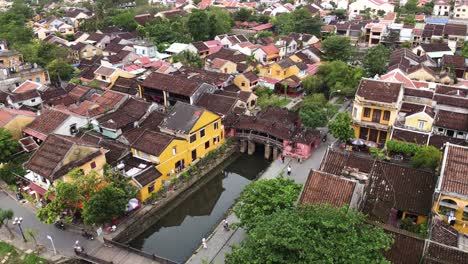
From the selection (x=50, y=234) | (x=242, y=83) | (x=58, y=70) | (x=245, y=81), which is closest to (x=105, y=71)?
(x=58, y=70)

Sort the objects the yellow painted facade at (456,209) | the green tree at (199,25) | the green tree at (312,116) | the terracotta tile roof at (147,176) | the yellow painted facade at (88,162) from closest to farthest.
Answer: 1. the yellow painted facade at (456,209)
2. the yellow painted facade at (88,162)
3. the terracotta tile roof at (147,176)
4. the green tree at (312,116)
5. the green tree at (199,25)

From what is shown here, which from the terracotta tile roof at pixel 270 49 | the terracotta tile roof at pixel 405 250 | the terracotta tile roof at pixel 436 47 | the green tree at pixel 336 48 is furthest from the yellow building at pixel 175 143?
the terracotta tile roof at pixel 436 47

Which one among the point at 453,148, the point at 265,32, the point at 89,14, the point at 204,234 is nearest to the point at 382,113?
the point at 453,148

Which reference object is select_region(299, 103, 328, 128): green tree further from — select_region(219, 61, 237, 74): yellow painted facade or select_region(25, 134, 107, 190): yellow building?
select_region(219, 61, 237, 74): yellow painted facade

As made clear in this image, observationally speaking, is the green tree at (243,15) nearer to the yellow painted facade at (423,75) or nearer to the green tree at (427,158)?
the yellow painted facade at (423,75)

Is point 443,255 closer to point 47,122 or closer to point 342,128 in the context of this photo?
point 342,128

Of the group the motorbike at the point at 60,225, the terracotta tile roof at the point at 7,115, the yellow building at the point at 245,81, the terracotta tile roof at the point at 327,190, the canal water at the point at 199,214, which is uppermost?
the terracotta tile roof at the point at 327,190

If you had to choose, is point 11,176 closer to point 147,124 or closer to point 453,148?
point 147,124
